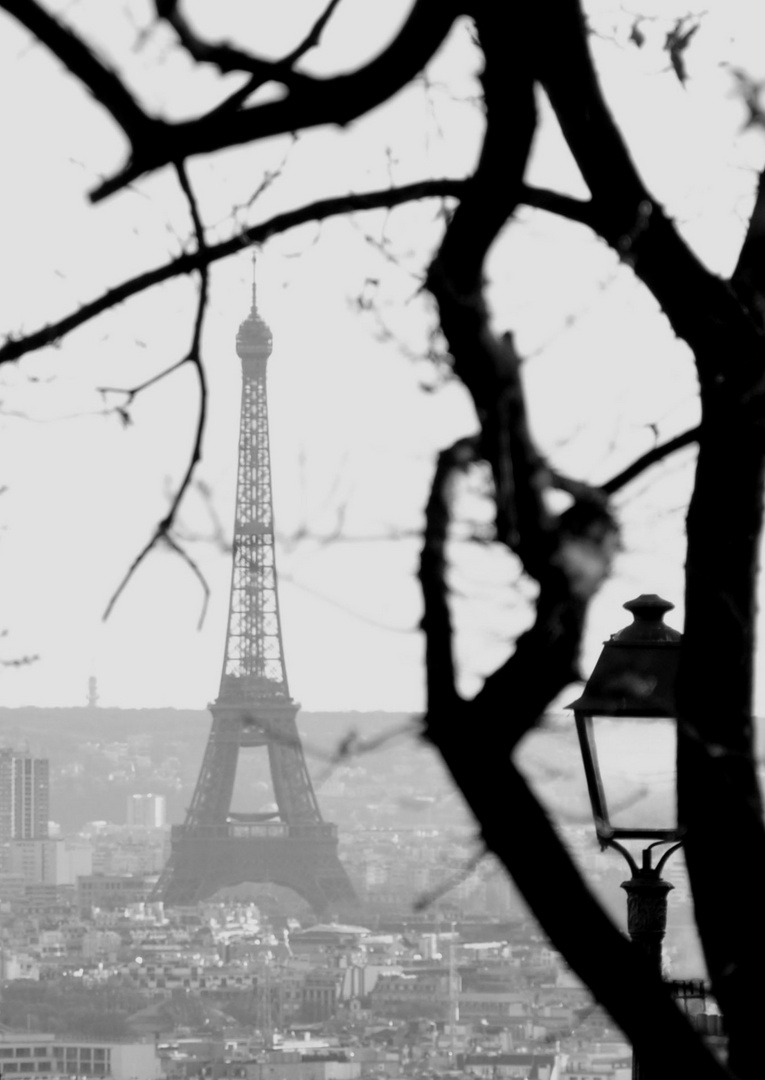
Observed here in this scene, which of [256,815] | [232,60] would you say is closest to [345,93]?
Result: [232,60]

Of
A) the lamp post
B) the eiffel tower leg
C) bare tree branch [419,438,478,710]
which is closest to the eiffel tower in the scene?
the eiffel tower leg

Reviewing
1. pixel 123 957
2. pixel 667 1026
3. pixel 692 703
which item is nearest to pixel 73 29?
pixel 692 703

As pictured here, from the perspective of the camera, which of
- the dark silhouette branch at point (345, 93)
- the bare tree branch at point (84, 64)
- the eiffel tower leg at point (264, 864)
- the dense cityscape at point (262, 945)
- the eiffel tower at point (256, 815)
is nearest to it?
the bare tree branch at point (84, 64)

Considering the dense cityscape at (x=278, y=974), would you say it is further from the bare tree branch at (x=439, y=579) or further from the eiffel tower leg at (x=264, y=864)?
the bare tree branch at (x=439, y=579)

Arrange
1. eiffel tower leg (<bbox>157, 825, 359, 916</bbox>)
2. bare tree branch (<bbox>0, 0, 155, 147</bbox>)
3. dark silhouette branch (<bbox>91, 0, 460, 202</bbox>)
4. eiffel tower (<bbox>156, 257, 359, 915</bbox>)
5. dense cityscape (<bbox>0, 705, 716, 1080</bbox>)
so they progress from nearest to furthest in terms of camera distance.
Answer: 1. bare tree branch (<bbox>0, 0, 155, 147</bbox>)
2. dark silhouette branch (<bbox>91, 0, 460, 202</bbox>)
3. dense cityscape (<bbox>0, 705, 716, 1080</bbox>)
4. eiffel tower (<bbox>156, 257, 359, 915</bbox>)
5. eiffel tower leg (<bbox>157, 825, 359, 916</bbox>)

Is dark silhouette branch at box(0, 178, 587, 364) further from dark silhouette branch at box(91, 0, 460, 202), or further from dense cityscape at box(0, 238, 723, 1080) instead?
dense cityscape at box(0, 238, 723, 1080)

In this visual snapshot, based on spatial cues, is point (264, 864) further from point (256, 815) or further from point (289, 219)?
point (289, 219)

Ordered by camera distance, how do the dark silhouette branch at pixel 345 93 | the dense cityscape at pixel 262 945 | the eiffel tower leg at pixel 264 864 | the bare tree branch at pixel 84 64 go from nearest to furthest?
the bare tree branch at pixel 84 64, the dark silhouette branch at pixel 345 93, the dense cityscape at pixel 262 945, the eiffel tower leg at pixel 264 864

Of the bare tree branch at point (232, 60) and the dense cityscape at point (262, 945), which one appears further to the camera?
the dense cityscape at point (262, 945)

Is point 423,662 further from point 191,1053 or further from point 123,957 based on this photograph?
point 123,957

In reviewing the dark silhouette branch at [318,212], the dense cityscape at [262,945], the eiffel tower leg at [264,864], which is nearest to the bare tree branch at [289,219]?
the dark silhouette branch at [318,212]

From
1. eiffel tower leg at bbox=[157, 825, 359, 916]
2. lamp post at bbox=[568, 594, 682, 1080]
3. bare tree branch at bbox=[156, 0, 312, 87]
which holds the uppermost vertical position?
eiffel tower leg at bbox=[157, 825, 359, 916]
